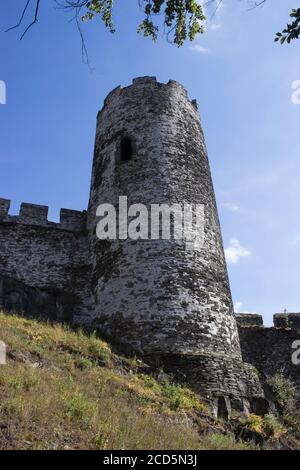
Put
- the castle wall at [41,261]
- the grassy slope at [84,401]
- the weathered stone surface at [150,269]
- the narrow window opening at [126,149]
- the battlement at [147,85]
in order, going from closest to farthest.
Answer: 1. the grassy slope at [84,401]
2. the weathered stone surface at [150,269]
3. the castle wall at [41,261]
4. the narrow window opening at [126,149]
5. the battlement at [147,85]

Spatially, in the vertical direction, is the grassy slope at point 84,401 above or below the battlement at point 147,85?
below

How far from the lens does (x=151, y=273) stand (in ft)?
42.1

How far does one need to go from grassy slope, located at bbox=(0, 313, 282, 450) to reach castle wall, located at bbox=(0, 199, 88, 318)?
2022mm

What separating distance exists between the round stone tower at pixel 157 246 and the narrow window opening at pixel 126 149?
4 cm

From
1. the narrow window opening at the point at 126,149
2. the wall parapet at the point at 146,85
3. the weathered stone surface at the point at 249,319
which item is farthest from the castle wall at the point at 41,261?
the weathered stone surface at the point at 249,319

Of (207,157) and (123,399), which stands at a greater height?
(207,157)

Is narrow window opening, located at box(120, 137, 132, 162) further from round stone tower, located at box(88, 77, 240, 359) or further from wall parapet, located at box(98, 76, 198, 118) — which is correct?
wall parapet, located at box(98, 76, 198, 118)

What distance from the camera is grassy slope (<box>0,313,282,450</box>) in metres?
6.28

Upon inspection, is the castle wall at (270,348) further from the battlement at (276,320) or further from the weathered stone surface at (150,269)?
the battlement at (276,320)

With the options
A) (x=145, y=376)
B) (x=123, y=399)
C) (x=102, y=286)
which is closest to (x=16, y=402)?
(x=123, y=399)

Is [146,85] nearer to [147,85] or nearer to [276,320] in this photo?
[147,85]

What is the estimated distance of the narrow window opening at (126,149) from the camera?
16.0 m
